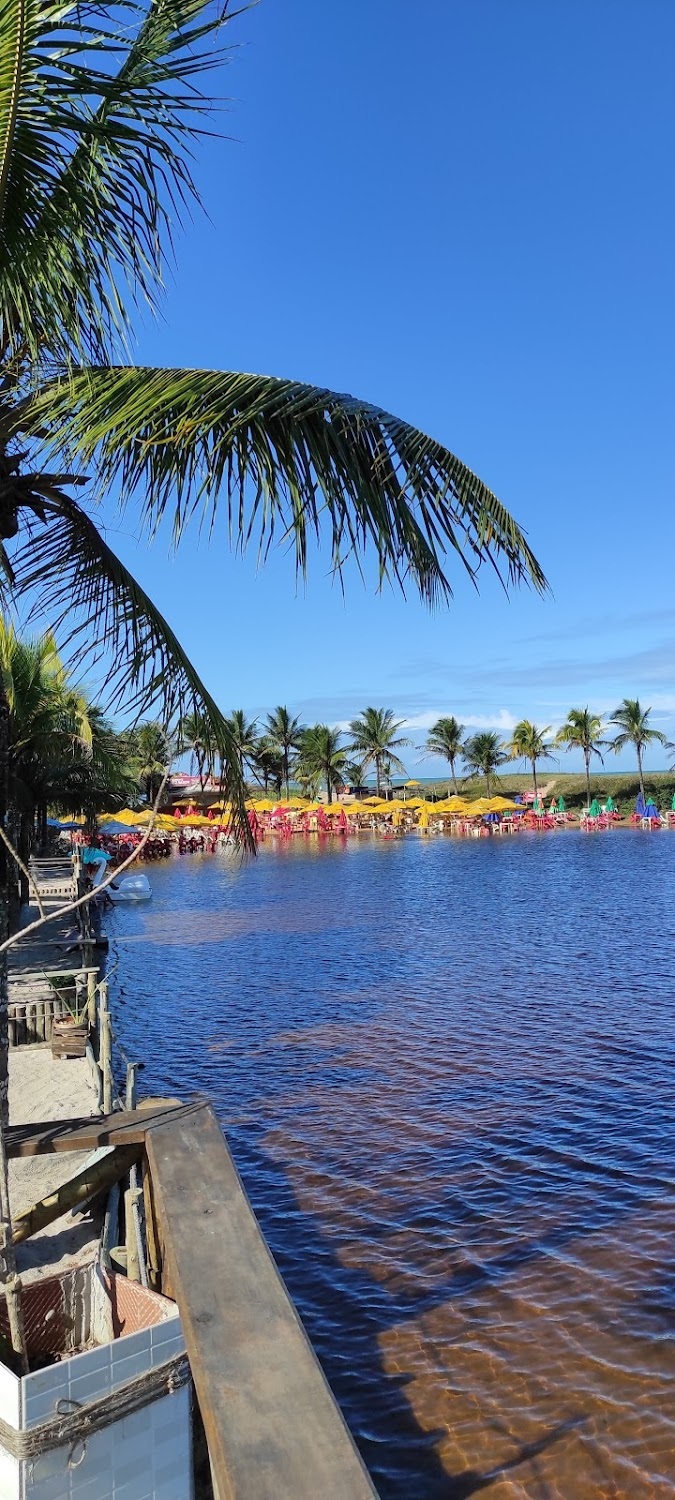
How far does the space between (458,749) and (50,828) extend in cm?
4874

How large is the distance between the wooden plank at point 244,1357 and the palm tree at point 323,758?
84099 mm

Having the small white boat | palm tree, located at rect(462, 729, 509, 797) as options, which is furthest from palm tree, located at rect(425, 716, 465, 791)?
the small white boat

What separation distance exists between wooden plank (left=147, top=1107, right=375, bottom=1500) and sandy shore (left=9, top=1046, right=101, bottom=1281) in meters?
2.29

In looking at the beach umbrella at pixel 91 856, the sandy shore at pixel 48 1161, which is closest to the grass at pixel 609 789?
the beach umbrella at pixel 91 856

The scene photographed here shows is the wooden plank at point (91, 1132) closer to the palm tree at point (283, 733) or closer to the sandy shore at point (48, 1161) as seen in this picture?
the sandy shore at point (48, 1161)

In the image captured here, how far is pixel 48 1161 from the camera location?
9.05 meters

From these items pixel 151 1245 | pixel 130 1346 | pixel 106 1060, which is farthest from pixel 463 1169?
pixel 130 1346

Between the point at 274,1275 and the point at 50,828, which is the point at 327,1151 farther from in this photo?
the point at 50,828

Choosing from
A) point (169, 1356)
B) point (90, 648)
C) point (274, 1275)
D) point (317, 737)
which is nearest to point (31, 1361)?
point (169, 1356)

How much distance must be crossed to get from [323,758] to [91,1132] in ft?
275

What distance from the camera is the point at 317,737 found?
88688mm

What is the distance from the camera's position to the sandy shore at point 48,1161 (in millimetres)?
7426

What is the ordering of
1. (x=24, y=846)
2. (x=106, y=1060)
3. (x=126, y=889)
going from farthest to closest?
1. (x=126, y=889)
2. (x=24, y=846)
3. (x=106, y=1060)

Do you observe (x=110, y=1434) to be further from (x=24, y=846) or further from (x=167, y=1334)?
(x=24, y=846)
